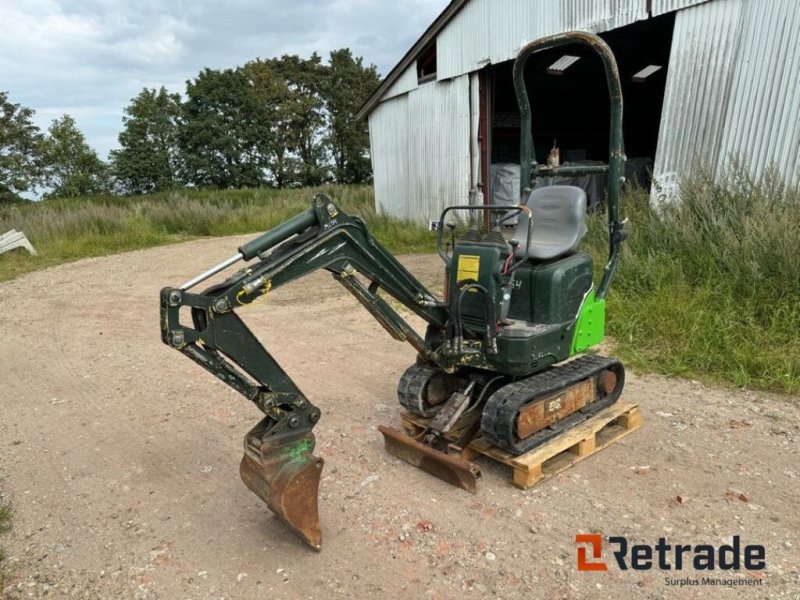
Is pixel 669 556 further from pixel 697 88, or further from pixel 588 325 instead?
pixel 697 88

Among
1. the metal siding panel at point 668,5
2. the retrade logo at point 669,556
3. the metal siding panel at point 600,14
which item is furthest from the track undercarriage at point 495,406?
the metal siding panel at point 600,14

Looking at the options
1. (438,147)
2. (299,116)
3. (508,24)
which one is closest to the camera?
(508,24)

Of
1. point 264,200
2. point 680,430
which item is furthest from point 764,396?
point 264,200

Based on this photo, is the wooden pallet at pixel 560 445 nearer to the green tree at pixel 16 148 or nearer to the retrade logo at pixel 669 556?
the retrade logo at pixel 669 556

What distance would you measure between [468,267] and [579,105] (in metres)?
15.6

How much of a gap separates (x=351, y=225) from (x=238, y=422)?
234cm

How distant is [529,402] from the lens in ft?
12.6

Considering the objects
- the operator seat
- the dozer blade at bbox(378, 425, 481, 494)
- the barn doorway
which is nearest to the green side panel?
the operator seat

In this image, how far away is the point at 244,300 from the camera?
10.0ft

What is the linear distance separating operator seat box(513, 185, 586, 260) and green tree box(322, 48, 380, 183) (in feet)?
146

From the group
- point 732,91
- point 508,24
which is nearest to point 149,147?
point 508,24

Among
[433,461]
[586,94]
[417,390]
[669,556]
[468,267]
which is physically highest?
[586,94]

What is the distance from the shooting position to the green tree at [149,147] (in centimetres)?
4241

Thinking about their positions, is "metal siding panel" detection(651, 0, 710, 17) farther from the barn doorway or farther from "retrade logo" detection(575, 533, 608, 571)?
"retrade logo" detection(575, 533, 608, 571)
